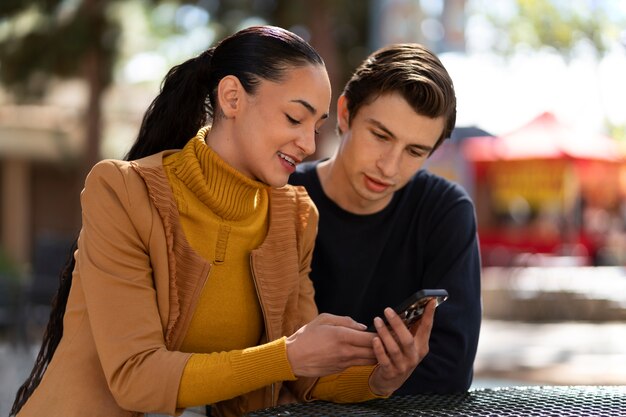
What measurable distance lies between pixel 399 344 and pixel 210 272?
0.42 metres

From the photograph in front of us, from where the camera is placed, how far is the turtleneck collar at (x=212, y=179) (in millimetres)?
2131

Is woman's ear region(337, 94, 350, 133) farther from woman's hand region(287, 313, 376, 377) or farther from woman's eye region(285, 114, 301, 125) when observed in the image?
woman's hand region(287, 313, 376, 377)

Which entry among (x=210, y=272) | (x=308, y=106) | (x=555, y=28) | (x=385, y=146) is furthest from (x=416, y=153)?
(x=555, y=28)

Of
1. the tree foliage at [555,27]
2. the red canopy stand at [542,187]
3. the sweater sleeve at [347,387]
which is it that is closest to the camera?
the sweater sleeve at [347,387]

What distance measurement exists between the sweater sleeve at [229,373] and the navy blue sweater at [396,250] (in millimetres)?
857

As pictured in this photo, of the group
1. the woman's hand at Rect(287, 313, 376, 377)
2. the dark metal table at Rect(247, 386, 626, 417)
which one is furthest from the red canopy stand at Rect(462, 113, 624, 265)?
the woman's hand at Rect(287, 313, 376, 377)

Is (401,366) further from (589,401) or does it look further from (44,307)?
(44,307)

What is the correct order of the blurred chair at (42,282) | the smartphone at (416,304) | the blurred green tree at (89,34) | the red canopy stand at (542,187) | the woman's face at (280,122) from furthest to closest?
the red canopy stand at (542,187)
the blurred green tree at (89,34)
the blurred chair at (42,282)
the woman's face at (280,122)
the smartphone at (416,304)

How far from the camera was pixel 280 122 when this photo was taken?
6.89 feet

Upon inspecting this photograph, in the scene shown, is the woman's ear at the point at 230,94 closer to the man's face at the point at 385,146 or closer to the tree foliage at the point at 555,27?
the man's face at the point at 385,146

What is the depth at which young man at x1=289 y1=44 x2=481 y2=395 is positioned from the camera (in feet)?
8.73

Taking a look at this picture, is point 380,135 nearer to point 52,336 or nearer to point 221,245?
point 221,245

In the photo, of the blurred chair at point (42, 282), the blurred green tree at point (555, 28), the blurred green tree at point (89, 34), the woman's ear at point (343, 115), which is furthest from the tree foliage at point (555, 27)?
the woman's ear at point (343, 115)

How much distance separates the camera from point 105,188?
202 cm
